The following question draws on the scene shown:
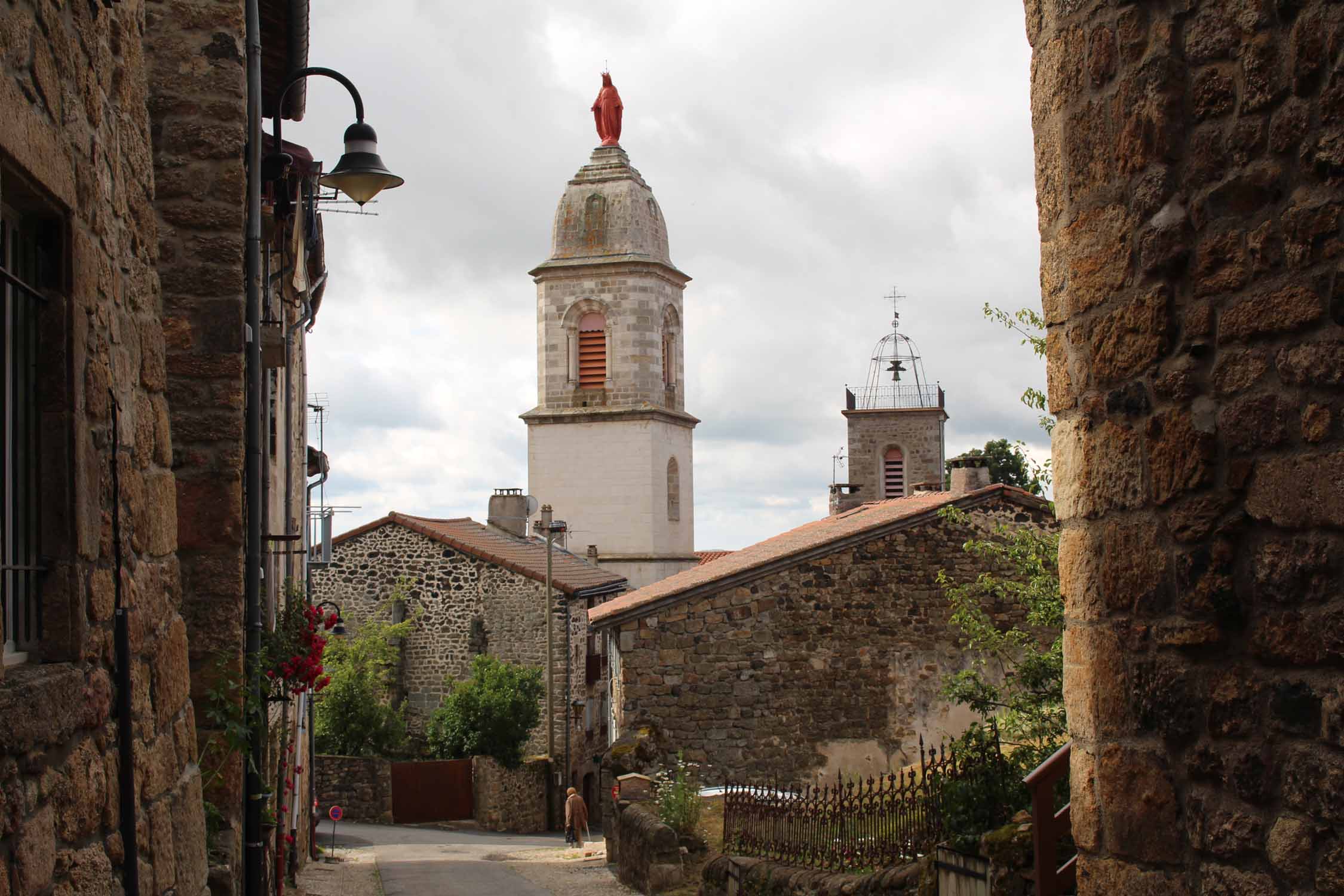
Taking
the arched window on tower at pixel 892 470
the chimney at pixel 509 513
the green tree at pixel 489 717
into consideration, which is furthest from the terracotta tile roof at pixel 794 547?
the arched window on tower at pixel 892 470

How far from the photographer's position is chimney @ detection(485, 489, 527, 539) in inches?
1457

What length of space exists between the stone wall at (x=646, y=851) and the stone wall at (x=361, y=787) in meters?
11.0

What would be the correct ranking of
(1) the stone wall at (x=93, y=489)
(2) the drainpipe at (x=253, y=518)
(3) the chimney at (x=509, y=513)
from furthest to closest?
(3) the chimney at (x=509, y=513), (2) the drainpipe at (x=253, y=518), (1) the stone wall at (x=93, y=489)

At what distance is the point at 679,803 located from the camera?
13898 millimetres

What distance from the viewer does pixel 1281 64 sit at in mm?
3145

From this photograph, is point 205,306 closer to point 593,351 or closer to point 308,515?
point 308,515

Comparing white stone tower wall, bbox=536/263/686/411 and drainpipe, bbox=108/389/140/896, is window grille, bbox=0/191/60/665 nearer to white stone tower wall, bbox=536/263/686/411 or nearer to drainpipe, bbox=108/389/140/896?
drainpipe, bbox=108/389/140/896

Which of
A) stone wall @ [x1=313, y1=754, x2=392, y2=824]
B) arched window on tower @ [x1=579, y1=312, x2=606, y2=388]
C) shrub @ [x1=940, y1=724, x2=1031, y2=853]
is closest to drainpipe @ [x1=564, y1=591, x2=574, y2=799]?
stone wall @ [x1=313, y1=754, x2=392, y2=824]

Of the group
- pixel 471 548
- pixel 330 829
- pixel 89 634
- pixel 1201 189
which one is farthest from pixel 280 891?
pixel 471 548

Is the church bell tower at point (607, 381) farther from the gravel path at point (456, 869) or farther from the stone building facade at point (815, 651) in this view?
the stone building facade at point (815, 651)

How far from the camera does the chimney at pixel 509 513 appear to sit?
121 feet

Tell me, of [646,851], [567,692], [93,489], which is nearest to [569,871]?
[646,851]

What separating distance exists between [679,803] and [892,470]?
4639 cm

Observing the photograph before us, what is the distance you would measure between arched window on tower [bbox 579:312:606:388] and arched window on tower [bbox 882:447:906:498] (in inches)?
798
